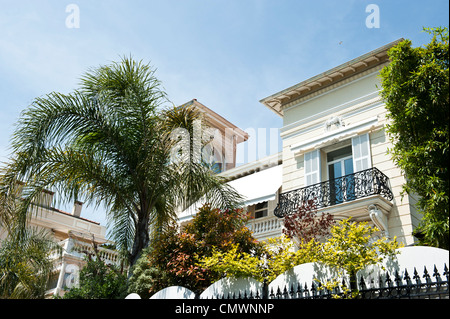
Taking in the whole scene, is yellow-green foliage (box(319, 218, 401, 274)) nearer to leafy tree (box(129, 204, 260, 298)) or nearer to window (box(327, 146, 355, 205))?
leafy tree (box(129, 204, 260, 298))

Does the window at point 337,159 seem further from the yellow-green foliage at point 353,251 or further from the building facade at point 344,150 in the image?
the yellow-green foliage at point 353,251

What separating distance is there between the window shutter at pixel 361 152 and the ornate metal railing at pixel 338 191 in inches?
18.3

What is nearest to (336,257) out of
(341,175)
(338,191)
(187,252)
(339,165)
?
(187,252)

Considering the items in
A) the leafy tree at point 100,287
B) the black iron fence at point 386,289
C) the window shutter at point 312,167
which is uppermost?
the window shutter at point 312,167

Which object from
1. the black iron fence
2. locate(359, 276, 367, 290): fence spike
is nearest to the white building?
the black iron fence

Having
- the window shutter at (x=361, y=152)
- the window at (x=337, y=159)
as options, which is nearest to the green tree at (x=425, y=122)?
A: the window shutter at (x=361, y=152)

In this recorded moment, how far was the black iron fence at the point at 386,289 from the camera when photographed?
505 centimetres

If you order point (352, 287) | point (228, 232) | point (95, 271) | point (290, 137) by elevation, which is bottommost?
point (352, 287)

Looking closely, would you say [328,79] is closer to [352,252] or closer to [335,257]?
[352,252]

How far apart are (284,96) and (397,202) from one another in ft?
19.7

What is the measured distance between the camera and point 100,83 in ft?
37.5

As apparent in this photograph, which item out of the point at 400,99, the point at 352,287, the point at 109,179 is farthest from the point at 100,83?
the point at 352,287

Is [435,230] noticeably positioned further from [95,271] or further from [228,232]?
[95,271]

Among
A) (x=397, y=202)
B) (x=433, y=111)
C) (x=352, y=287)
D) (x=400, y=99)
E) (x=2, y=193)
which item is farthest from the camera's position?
(x=397, y=202)
